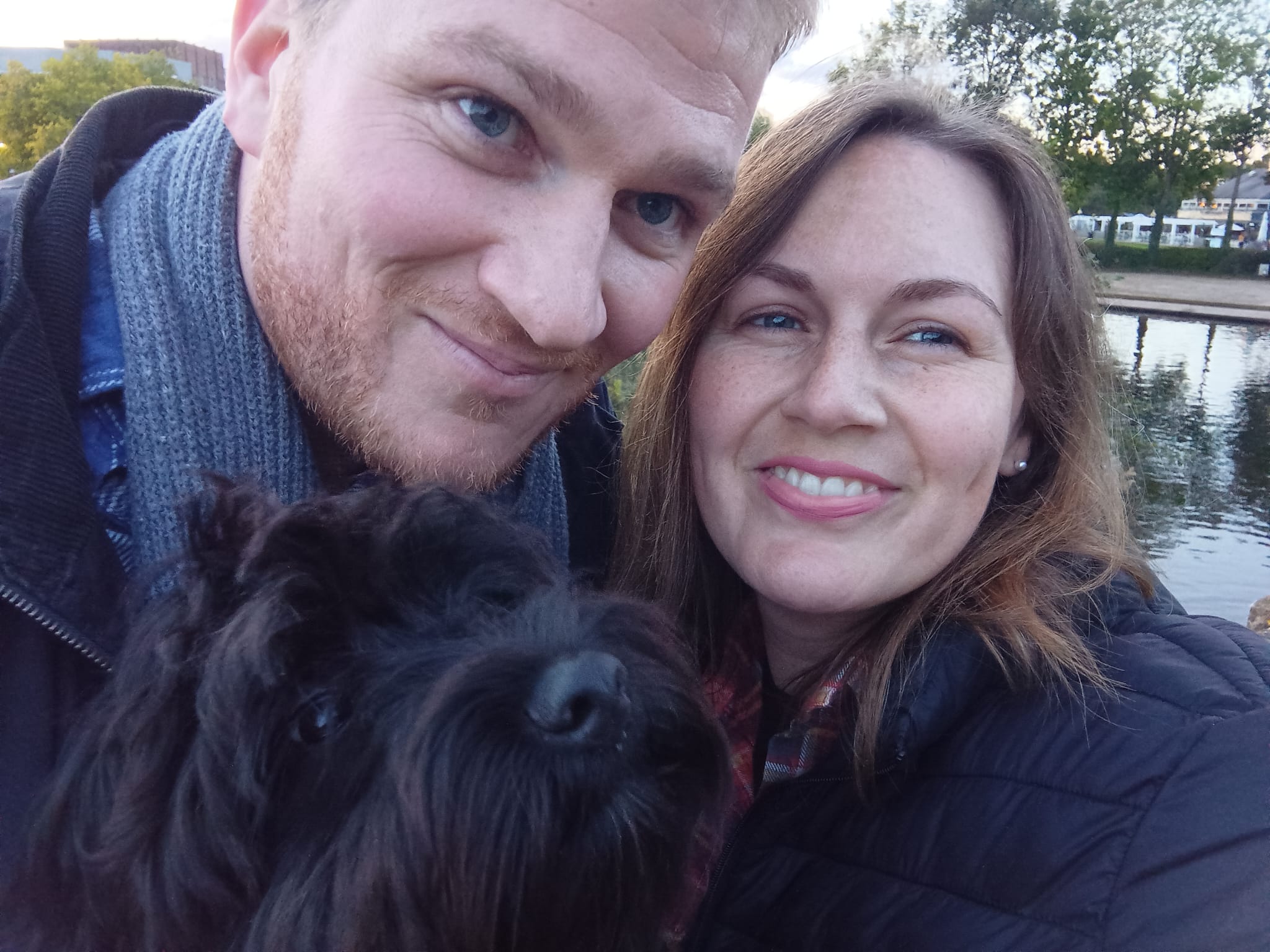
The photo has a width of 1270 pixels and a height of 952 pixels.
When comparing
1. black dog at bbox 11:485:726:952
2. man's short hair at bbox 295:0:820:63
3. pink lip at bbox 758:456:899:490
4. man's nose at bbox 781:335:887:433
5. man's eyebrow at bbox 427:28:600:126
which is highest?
man's short hair at bbox 295:0:820:63

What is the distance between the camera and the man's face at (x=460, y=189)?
2.18 meters

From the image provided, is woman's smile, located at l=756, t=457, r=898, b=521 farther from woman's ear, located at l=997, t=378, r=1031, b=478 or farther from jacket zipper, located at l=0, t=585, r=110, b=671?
jacket zipper, located at l=0, t=585, r=110, b=671

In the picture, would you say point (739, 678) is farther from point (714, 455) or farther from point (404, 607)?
point (404, 607)

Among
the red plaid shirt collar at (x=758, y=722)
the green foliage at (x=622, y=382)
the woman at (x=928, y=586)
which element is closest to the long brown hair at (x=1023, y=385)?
the woman at (x=928, y=586)

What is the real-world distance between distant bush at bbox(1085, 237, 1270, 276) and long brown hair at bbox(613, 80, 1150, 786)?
40642 millimetres

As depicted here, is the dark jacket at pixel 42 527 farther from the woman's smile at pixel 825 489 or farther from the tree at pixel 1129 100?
the tree at pixel 1129 100

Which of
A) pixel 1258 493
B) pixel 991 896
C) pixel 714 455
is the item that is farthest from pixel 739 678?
pixel 1258 493

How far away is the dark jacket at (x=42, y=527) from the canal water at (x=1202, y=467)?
2.99m

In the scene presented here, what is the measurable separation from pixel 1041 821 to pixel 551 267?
1.61m

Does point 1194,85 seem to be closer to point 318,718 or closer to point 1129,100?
point 1129,100


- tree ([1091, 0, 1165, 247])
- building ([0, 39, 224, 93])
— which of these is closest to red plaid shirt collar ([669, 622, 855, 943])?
tree ([1091, 0, 1165, 247])

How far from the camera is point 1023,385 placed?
103 inches

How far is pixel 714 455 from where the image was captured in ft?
8.80

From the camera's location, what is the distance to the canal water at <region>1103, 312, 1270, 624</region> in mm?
8617
